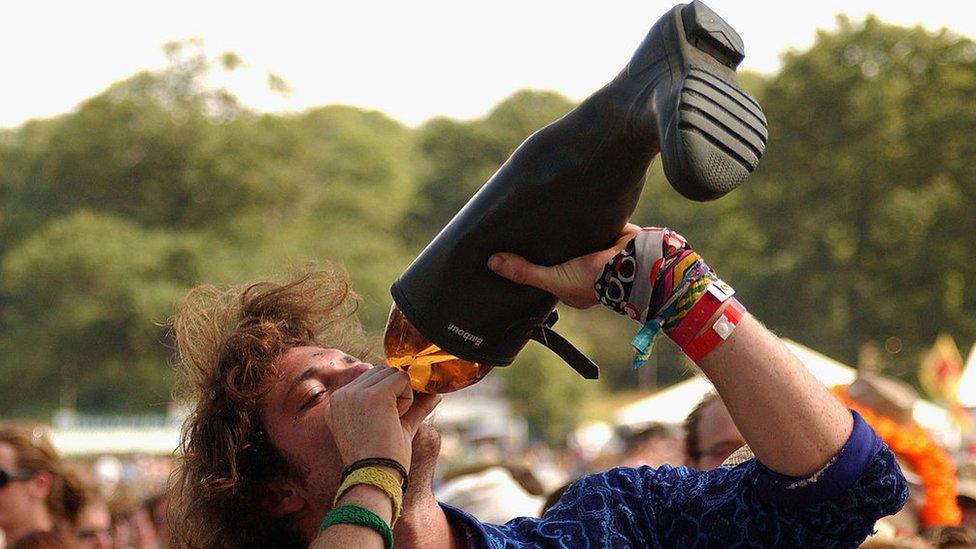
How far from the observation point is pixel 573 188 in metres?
2.05

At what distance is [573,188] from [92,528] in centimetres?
414

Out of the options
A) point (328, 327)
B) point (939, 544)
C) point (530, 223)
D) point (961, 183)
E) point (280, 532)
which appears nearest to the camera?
point (530, 223)

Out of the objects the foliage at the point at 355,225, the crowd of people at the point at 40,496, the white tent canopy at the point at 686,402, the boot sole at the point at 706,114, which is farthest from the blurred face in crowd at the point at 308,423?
the foliage at the point at 355,225

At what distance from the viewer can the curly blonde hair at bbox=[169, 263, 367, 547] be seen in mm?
2701

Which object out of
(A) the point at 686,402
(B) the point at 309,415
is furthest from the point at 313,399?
(A) the point at 686,402

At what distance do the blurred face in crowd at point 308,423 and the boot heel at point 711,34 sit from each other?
1.01m

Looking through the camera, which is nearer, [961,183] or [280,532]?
[280,532]

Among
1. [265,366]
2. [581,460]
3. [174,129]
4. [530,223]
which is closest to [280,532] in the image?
Answer: [265,366]

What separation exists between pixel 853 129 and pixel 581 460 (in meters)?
25.1

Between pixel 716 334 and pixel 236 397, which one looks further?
pixel 236 397

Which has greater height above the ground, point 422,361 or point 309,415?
point 422,361

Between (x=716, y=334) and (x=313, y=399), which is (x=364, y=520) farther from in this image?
(x=716, y=334)

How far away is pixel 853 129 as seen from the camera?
42.9 metres

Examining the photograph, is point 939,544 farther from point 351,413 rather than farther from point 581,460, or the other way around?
point 581,460
